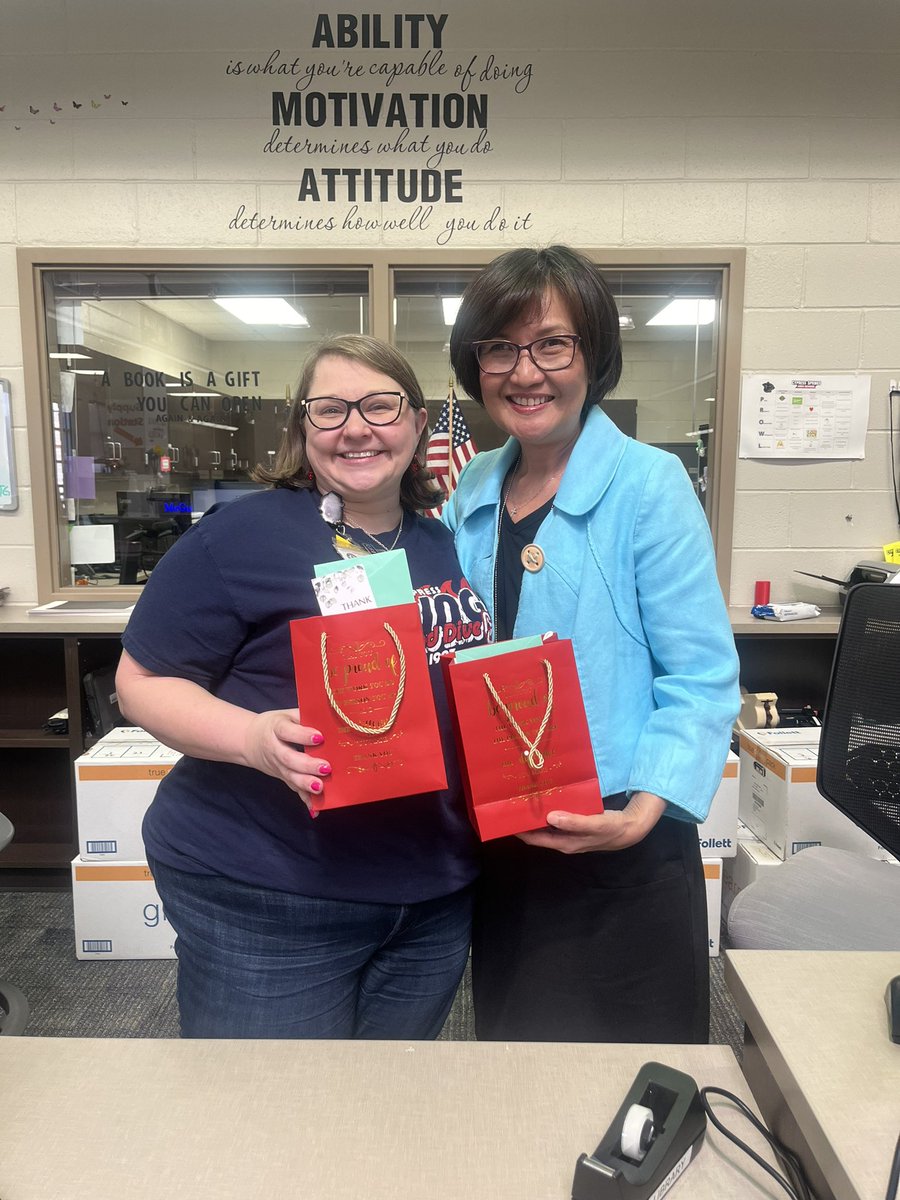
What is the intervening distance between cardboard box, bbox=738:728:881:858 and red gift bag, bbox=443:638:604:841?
141 centimetres

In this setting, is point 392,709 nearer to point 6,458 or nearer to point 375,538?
point 375,538

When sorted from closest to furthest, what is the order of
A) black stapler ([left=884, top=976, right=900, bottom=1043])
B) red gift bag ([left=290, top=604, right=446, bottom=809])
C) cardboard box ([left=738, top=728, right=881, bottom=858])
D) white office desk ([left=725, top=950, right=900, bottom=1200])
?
white office desk ([left=725, top=950, right=900, bottom=1200]) < black stapler ([left=884, top=976, right=900, bottom=1043]) < red gift bag ([left=290, top=604, right=446, bottom=809]) < cardboard box ([left=738, top=728, right=881, bottom=858])

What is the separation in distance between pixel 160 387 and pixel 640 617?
2237 millimetres

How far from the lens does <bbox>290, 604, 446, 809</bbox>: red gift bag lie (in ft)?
2.62

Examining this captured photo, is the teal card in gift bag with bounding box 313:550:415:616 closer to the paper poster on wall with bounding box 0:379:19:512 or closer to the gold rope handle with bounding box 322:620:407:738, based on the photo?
the gold rope handle with bounding box 322:620:407:738

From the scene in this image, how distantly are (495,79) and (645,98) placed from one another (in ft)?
1.60

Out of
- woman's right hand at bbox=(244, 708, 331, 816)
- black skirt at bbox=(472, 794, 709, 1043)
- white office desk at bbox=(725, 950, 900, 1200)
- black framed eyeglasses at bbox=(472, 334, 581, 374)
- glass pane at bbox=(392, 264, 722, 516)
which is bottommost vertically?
black skirt at bbox=(472, 794, 709, 1043)

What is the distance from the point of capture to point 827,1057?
641mm

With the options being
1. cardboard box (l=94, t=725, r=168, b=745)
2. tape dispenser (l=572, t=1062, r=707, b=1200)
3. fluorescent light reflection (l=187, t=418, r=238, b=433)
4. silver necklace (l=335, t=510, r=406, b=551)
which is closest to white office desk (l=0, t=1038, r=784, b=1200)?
tape dispenser (l=572, t=1062, r=707, b=1200)

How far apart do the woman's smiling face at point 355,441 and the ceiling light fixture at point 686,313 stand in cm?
191

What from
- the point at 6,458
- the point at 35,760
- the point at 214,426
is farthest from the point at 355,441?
the point at 35,760

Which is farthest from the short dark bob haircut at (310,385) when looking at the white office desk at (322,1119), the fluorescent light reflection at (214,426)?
the fluorescent light reflection at (214,426)

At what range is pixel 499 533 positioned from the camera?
1098 mm

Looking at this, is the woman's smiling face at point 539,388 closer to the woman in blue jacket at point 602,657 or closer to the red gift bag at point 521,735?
the woman in blue jacket at point 602,657
